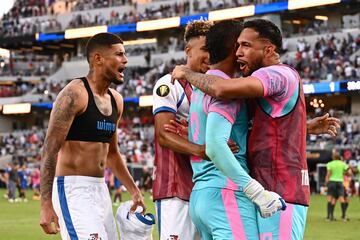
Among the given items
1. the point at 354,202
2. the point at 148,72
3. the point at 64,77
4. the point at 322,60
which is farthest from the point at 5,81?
the point at 354,202

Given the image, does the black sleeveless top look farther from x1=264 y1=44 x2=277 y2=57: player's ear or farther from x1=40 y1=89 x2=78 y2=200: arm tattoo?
x1=264 y1=44 x2=277 y2=57: player's ear

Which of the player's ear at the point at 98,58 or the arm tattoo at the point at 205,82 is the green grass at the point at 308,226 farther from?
the arm tattoo at the point at 205,82

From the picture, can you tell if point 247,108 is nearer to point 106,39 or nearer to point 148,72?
point 106,39

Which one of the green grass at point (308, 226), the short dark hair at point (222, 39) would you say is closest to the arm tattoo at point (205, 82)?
the short dark hair at point (222, 39)

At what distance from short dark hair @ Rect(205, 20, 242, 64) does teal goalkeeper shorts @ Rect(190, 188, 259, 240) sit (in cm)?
91

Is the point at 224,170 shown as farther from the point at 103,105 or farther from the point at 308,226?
the point at 308,226

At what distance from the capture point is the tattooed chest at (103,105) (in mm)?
7391

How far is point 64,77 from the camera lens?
229 feet

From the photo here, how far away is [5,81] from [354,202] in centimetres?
4799

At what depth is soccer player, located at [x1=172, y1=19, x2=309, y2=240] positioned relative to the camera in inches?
218

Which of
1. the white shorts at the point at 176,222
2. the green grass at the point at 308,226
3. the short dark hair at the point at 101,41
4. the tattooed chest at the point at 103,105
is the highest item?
the short dark hair at the point at 101,41

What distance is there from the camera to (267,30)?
5711mm

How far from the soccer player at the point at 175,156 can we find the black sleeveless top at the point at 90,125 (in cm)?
54

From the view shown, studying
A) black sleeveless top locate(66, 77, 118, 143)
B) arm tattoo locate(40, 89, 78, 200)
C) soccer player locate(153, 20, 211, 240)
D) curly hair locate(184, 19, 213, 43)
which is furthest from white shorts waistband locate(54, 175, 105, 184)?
curly hair locate(184, 19, 213, 43)
